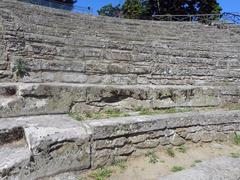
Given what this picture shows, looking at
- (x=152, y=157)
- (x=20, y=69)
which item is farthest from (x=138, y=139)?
(x=20, y=69)

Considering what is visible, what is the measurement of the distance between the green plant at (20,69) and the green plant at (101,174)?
1.71 m

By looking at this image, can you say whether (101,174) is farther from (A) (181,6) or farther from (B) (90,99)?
(A) (181,6)

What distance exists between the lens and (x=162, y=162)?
3.25 m

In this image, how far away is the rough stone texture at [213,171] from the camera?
2.86 meters

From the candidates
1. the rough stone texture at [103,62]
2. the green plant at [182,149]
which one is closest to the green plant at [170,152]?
the green plant at [182,149]

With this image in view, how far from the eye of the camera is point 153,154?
132 inches

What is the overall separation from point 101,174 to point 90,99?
1130 mm

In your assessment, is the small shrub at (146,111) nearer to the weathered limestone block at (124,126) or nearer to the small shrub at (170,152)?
the weathered limestone block at (124,126)

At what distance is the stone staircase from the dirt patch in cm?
10

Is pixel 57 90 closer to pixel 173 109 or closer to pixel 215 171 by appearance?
pixel 173 109

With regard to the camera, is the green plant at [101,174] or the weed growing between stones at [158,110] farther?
the weed growing between stones at [158,110]

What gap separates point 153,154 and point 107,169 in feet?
2.06

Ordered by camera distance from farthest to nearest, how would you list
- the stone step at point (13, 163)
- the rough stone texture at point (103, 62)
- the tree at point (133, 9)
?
the tree at point (133, 9), the rough stone texture at point (103, 62), the stone step at point (13, 163)

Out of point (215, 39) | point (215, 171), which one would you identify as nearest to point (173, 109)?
point (215, 171)
